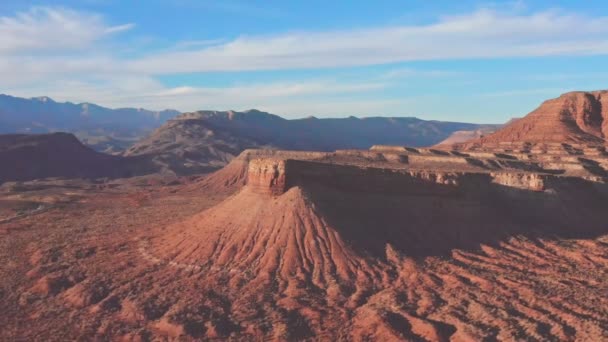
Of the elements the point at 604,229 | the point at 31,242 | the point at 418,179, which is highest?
the point at 418,179

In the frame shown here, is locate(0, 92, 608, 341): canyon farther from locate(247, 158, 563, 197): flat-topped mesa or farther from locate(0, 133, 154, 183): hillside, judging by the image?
locate(0, 133, 154, 183): hillside

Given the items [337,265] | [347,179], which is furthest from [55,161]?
[337,265]

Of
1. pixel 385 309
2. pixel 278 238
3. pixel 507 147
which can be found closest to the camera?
pixel 385 309

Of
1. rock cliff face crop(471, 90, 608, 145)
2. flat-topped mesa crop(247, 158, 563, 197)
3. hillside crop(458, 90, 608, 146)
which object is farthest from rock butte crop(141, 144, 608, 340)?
rock cliff face crop(471, 90, 608, 145)

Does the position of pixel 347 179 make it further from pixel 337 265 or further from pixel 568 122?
pixel 568 122

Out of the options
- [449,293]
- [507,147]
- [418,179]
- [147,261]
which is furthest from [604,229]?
[507,147]

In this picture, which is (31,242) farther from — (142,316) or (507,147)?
(507,147)
